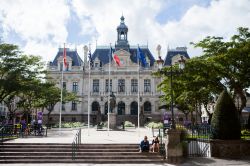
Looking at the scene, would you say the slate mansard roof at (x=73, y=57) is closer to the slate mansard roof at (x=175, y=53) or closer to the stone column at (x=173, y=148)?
the slate mansard roof at (x=175, y=53)

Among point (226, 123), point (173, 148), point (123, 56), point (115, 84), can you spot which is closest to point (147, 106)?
point (115, 84)

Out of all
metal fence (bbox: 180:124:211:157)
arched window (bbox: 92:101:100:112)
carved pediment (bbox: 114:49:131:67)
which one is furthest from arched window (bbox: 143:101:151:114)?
metal fence (bbox: 180:124:211:157)

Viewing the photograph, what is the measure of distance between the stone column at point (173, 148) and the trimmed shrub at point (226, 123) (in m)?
3.00

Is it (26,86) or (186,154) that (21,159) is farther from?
(26,86)

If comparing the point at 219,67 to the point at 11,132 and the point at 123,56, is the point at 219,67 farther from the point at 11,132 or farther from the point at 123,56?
the point at 123,56

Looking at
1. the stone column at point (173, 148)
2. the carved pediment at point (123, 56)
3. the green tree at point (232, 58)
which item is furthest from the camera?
the carved pediment at point (123, 56)

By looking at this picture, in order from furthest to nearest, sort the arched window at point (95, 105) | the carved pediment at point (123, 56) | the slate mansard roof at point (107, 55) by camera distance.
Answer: the slate mansard roof at point (107, 55)
the arched window at point (95, 105)
the carved pediment at point (123, 56)

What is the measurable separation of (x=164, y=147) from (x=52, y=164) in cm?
656

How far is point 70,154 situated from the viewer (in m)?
16.6

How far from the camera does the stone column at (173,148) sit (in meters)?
15.9

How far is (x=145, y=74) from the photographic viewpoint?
67.3m

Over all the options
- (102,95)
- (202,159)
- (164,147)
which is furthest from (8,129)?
(102,95)

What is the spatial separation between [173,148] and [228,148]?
3.71 m

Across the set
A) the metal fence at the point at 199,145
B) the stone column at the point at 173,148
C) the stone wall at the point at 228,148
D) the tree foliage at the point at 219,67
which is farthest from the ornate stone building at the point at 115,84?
the stone column at the point at 173,148
